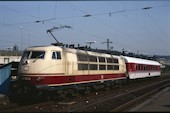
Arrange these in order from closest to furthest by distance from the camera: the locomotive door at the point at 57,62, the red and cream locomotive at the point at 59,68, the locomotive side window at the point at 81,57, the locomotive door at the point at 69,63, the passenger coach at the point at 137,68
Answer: the red and cream locomotive at the point at 59,68, the locomotive door at the point at 57,62, the locomotive door at the point at 69,63, the locomotive side window at the point at 81,57, the passenger coach at the point at 137,68

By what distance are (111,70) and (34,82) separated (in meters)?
11.7

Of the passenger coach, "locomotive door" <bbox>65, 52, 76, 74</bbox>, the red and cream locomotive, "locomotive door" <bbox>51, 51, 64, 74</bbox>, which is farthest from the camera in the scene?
the passenger coach

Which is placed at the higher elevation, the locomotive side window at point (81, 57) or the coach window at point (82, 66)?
the locomotive side window at point (81, 57)

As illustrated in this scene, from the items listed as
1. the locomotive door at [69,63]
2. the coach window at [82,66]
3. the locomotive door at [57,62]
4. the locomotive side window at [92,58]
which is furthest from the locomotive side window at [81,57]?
the locomotive door at [57,62]

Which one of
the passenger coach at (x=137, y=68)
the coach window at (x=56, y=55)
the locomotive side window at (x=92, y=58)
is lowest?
the passenger coach at (x=137, y=68)

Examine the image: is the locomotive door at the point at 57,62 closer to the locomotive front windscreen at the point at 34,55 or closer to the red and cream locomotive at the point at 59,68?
→ the red and cream locomotive at the point at 59,68

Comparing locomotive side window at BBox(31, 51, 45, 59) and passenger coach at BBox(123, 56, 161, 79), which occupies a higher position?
locomotive side window at BBox(31, 51, 45, 59)

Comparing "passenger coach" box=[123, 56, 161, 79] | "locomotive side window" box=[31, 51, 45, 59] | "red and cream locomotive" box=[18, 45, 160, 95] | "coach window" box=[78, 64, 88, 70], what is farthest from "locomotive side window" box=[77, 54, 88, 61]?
"passenger coach" box=[123, 56, 161, 79]

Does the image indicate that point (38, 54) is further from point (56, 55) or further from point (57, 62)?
point (57, 62)

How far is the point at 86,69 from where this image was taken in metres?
22.1

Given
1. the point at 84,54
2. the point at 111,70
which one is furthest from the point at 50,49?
the point at 111,70

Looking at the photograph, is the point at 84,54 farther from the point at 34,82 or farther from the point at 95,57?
the point at 34,82

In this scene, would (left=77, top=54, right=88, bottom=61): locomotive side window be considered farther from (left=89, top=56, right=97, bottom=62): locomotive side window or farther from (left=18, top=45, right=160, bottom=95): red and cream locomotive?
(left=89, top=56, right=97, bottom=62): locomotive side window

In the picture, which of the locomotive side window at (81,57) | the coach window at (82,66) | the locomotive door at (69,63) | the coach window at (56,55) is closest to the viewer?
the coach window at (56,55)
